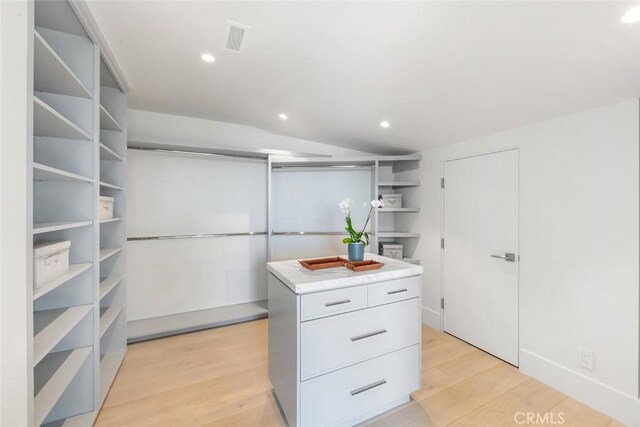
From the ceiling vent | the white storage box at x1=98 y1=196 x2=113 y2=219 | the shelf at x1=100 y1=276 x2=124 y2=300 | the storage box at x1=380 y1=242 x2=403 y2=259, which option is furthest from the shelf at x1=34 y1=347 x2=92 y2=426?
the storage box at x1=380 y1=242 x2=403 y2=259

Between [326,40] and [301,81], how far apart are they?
1.73 ft

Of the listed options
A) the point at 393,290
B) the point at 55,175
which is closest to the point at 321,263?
the point at 393,290

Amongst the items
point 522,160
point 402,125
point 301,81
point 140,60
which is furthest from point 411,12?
point 140,60

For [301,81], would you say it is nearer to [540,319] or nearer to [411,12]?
[411,12]

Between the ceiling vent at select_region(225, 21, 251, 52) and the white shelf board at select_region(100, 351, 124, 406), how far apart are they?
94.0 inches

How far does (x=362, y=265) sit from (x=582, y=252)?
1.45 meters

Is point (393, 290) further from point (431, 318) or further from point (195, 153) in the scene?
point (195, 153)

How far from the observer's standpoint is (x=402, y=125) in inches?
97.7

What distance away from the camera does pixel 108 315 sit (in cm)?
200

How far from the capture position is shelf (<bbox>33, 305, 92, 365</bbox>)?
1.07 meters

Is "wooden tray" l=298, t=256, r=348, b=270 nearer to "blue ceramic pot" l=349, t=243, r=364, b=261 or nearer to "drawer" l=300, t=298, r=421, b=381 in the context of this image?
"blue ceramic pot" l=349, t=243, r=364, b=261

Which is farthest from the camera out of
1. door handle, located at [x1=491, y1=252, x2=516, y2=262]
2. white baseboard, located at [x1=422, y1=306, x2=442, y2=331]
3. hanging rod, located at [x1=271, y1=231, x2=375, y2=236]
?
hanging rod, located at [x1=271, y1=231, x2=375, y2=236]
